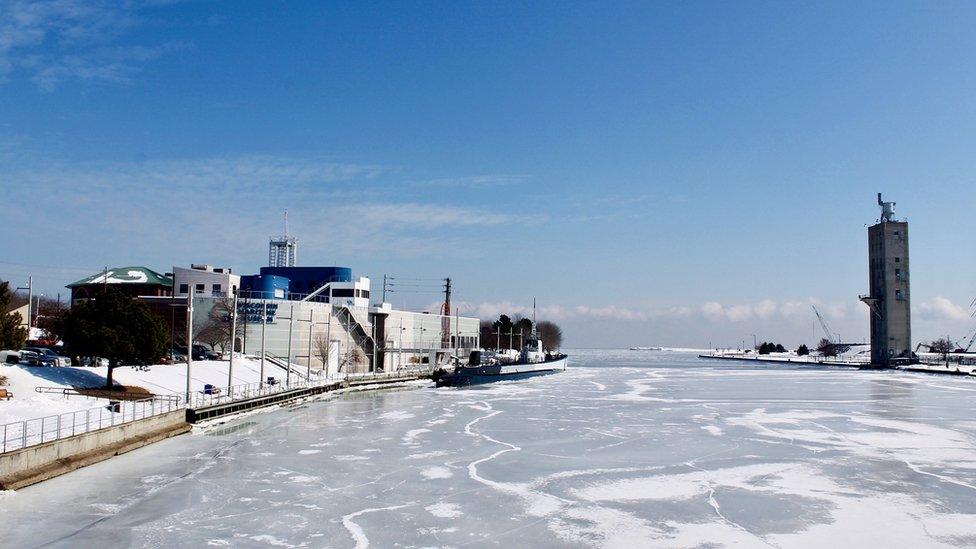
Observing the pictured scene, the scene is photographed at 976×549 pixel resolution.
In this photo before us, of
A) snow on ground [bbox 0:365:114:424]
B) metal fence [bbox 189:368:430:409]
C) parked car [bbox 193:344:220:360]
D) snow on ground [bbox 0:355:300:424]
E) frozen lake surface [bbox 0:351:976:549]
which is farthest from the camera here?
parked car [bbox 193:344:220:360]

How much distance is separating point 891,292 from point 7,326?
134509 millimetres

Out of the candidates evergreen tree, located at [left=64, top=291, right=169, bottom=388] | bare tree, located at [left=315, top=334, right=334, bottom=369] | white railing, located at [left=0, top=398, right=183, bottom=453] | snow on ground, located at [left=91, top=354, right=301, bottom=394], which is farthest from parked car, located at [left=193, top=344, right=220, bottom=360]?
white railing, located at [left=0, top=398, right=183, bottom=453]

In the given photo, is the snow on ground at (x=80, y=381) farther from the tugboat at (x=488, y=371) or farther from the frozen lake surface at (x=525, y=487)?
the tugboat at (x=488, y=371)

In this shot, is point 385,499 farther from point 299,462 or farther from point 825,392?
point 825,392

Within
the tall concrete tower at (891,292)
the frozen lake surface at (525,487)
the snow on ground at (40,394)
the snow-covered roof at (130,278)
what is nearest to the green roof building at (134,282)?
the snow-covered roof at (130,278)

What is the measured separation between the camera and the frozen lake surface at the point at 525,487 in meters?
18.2

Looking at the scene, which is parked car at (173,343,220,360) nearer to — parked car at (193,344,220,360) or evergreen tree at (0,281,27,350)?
parked car at (193,344,220,360)

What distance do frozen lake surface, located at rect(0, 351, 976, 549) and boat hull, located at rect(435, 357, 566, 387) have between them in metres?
40.3

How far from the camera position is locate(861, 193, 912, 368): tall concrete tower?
13462 cm

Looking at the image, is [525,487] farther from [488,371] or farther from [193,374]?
[488,371]

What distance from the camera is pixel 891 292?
13438cm

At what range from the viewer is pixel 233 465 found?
27.7 m

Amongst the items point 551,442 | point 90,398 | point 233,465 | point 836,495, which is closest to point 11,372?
point 90,398

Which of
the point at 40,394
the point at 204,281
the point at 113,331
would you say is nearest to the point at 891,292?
the point at 204,281
